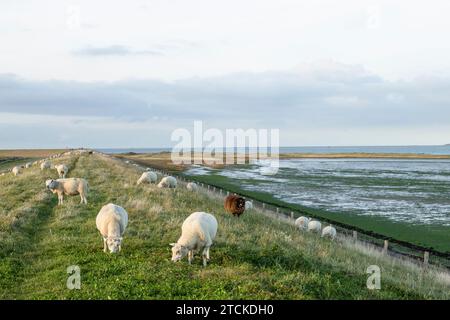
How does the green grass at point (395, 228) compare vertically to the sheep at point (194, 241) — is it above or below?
below

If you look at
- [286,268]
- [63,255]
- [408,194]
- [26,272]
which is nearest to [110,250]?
[63,255]

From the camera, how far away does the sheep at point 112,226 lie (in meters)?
14.5

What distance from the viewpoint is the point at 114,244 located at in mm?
14484

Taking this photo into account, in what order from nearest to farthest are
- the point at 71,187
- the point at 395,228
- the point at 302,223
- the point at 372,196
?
the point at 71,187 → the point at 302,223 → the point at 395,228 → the point at 372,196

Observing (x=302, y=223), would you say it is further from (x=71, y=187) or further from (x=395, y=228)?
(x=71, y=187)

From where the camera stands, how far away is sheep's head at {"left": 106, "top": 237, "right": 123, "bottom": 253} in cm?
1443

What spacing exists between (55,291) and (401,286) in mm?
9669

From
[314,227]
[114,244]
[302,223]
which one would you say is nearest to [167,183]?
[302,223]

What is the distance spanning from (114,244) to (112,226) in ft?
2.38

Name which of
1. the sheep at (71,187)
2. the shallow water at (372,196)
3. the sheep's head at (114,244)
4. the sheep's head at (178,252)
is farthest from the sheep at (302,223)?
the sheep's head at (178,252)

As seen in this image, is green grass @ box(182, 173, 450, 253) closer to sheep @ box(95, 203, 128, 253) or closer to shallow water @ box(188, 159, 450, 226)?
shallow water @ box(188, 159, 450, 226)

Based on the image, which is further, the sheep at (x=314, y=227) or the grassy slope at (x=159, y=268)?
the sheep at (x=314, y=227)

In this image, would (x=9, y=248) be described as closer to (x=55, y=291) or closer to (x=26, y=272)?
(x=26, y=272)

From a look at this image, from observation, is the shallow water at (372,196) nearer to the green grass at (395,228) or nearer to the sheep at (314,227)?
the green grass at (395,228)
